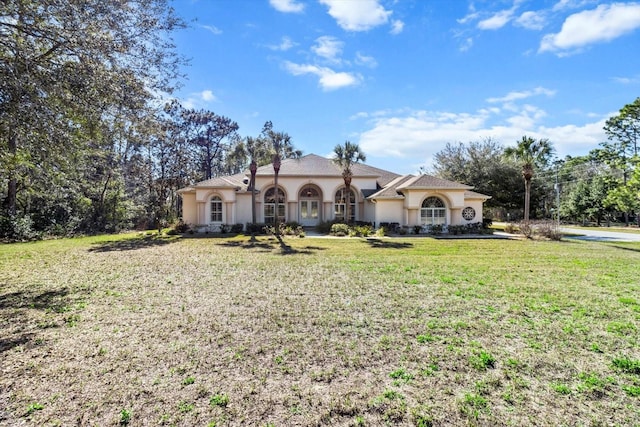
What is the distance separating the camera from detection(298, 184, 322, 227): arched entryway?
1250 inches

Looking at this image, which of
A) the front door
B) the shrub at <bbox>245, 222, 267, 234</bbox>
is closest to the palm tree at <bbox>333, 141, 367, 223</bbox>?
the front door

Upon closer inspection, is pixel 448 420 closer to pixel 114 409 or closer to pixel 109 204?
pixel 114 409

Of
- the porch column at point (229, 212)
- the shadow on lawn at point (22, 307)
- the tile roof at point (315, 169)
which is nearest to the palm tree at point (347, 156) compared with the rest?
the tile roof at point (315, 169)

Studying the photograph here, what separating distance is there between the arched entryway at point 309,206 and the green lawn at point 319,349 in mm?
20850

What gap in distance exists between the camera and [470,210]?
28.9m

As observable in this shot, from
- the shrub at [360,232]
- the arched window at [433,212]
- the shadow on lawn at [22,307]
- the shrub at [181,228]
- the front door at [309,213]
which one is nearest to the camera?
the shadow on lawn at [22,307]

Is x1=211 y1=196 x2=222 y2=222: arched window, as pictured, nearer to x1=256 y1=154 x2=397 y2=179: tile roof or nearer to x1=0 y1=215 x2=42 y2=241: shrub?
x1=256 y1=154 x2=397 y2=179: tile roof

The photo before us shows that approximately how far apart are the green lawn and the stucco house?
16.9 m

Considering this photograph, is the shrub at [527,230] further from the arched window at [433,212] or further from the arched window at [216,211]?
the arched window at [216,211]

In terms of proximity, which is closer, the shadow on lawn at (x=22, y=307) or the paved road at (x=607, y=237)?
the shadow on lawn at (x=22, y=307)

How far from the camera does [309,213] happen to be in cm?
3212

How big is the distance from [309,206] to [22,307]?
83.5ft

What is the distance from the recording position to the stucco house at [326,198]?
27.7 meters

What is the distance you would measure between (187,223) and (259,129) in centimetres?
2478
